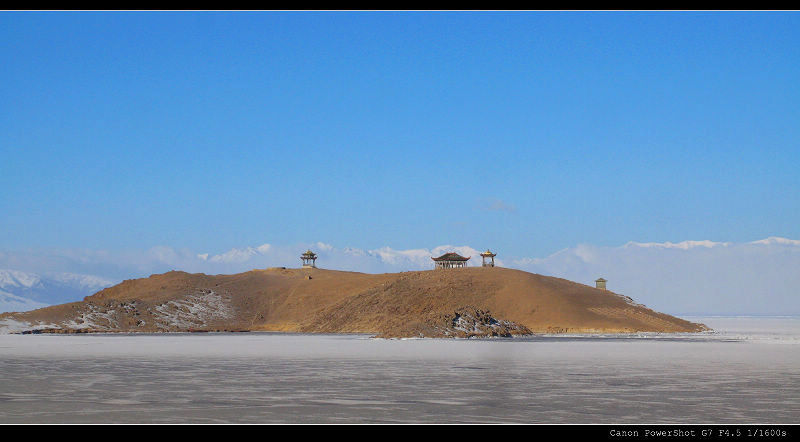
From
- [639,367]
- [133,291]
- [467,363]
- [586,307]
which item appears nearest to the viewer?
[639,367]

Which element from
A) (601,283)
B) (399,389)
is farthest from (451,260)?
(399,389)

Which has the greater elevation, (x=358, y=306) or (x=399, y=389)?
(x=358, y=306)

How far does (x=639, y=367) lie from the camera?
36.9 metres

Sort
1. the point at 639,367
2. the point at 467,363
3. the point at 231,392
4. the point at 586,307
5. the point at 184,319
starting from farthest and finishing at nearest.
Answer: the point at 184,319
the point at 586,307
the point at 467,363
the point at 639,367
the point at 231,392

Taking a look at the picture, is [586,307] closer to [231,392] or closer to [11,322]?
[11,322]

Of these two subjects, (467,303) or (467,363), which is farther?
Answer: (467,303)

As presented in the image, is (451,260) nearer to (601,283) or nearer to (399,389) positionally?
(601,283)

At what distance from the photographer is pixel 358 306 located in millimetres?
108062

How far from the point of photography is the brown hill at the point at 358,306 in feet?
331

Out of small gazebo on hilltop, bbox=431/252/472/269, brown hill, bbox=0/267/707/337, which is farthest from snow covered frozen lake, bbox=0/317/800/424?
small gazebo on hilltop, bbox=431/252/472/269

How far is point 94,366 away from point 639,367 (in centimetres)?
2202

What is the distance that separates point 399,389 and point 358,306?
8183 cm

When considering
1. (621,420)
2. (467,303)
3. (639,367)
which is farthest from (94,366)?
(467,303)
